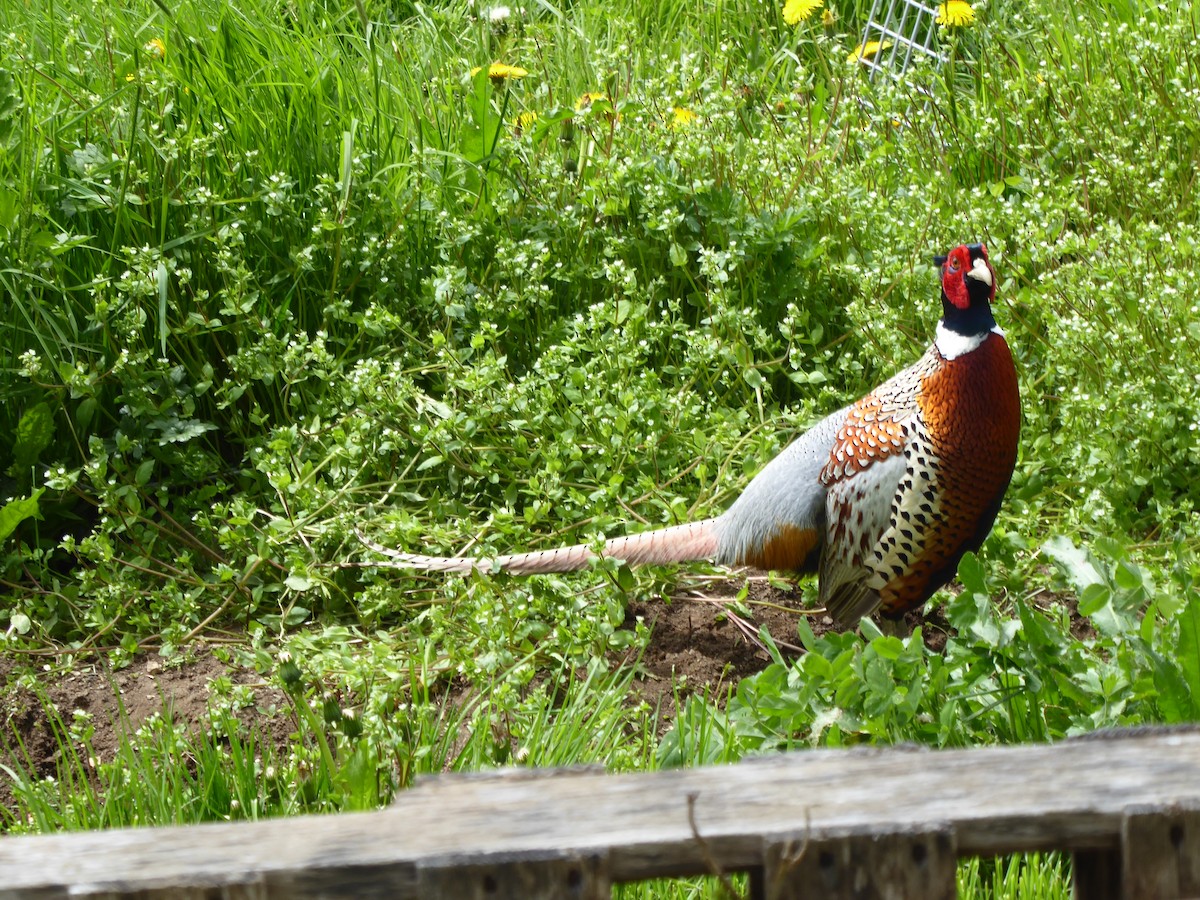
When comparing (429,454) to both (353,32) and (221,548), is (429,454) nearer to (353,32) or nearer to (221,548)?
(221,548)

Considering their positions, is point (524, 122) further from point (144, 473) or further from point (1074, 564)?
point (1074, 564)

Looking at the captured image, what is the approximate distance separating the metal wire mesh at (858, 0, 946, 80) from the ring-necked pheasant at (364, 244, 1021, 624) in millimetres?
3013

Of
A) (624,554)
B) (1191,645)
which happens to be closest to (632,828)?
(1191,645)

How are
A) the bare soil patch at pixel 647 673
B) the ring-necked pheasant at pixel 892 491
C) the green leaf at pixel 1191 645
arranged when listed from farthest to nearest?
1. the bare soil patch at pixel 647 673
2. the ring-necked pheasant at pixel 892 491
3. the green leaf at pixel 1191 645

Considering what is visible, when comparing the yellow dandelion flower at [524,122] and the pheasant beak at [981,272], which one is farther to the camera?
the yellow dandelion flower at [524,122]

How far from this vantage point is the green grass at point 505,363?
2492 millimetres

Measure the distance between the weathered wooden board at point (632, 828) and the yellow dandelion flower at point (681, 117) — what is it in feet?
11.6

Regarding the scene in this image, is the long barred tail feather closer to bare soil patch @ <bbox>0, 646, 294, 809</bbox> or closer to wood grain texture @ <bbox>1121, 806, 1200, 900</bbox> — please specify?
bare soil patch @ <bbox>0, 646, 294, 809</bbox>

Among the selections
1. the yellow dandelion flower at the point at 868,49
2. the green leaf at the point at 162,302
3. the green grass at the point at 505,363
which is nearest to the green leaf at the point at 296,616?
the green grass at the point at 505,363

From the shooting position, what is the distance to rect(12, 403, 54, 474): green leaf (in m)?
3.68

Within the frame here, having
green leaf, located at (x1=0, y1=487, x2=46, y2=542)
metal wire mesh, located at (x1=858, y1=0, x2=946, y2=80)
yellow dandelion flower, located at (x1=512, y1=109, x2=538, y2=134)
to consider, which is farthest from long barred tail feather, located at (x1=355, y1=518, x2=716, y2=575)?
metal wire mesh, located at (x1=858, y1=0, x2=946, y2=80)

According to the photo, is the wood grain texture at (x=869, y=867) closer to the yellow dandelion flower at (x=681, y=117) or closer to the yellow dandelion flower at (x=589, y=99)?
the yellow dandelion flower at (x=681, y=117)

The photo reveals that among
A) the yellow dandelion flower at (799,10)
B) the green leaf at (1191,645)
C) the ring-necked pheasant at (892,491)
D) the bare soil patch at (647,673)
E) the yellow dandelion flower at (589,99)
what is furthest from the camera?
the yellow dandelion flower at (799,10)

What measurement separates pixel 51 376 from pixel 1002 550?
2.70 meters
